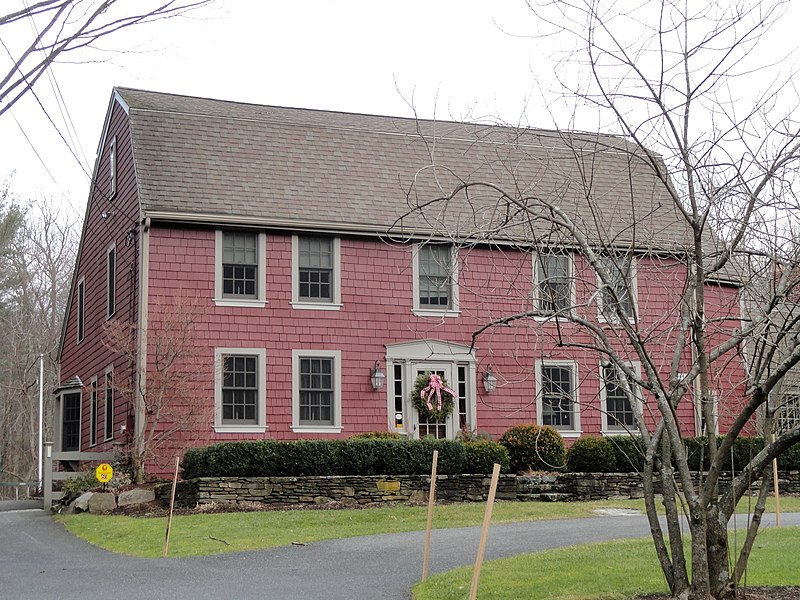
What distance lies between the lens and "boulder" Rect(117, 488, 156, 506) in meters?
18.8

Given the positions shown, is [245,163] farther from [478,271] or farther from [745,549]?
[745,549]

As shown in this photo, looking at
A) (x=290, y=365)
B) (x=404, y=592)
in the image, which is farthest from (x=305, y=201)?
(x=404, y=592)

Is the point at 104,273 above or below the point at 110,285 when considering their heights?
above

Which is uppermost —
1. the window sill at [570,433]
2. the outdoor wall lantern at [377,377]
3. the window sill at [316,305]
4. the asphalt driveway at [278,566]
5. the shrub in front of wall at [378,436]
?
the window sill at [316,305]

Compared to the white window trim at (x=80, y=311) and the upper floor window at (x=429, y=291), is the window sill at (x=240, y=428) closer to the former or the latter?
the upper floor window at (x=429, y=291)

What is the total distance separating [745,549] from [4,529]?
12.9 metres

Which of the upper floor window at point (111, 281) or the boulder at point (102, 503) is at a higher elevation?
the upper floor window at point (111, 281)

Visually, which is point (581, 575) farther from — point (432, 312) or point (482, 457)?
point (432, 312)

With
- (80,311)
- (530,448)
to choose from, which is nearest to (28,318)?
(80,311)

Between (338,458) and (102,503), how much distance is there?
4259mm

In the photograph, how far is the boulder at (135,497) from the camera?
18.8 metres

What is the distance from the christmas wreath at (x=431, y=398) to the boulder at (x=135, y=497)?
18.8 ft

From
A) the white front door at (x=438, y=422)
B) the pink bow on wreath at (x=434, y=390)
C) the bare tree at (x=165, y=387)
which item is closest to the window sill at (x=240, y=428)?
the bare tree at (x=165, y=387)

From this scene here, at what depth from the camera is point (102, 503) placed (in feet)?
61.1
